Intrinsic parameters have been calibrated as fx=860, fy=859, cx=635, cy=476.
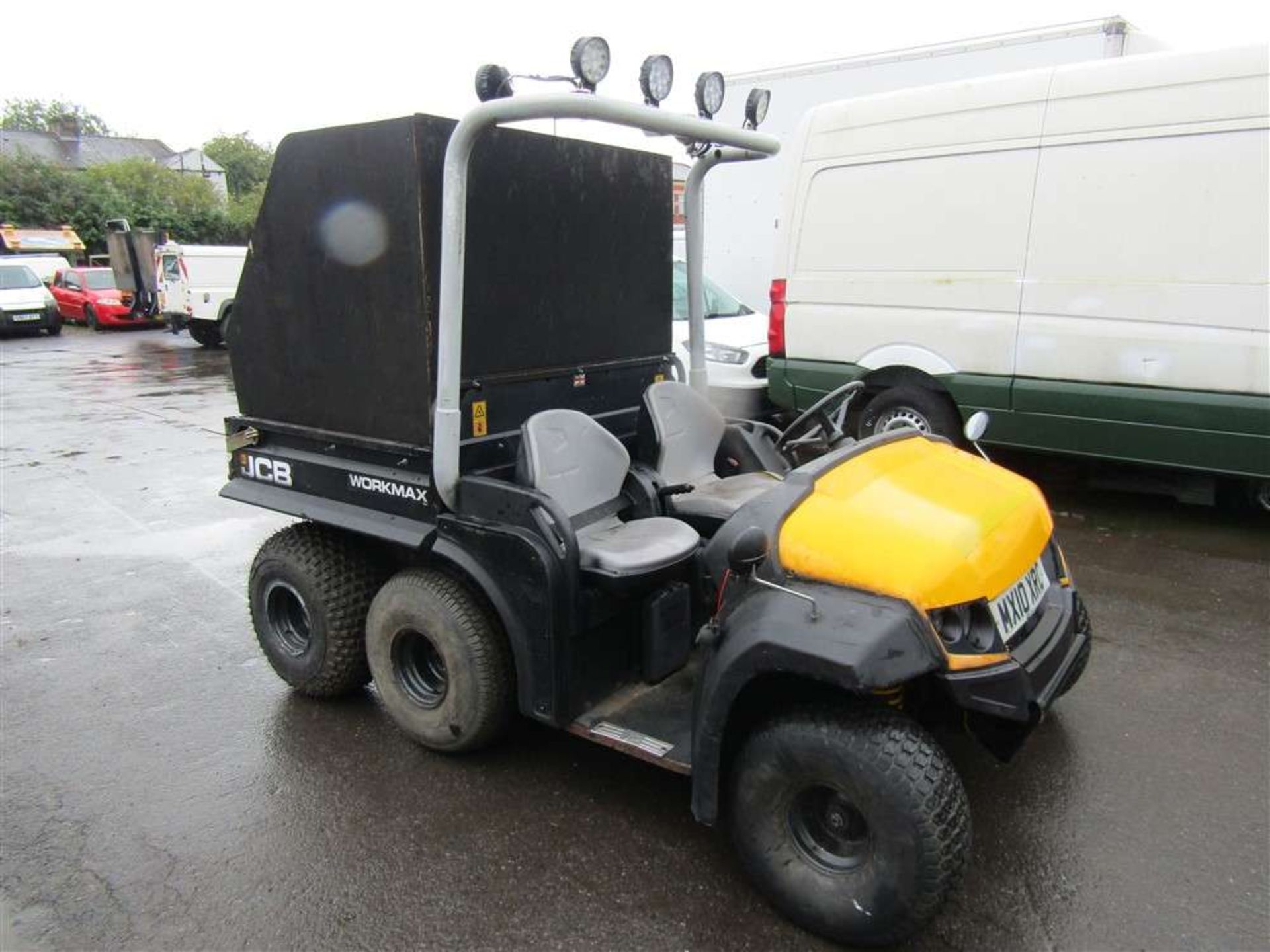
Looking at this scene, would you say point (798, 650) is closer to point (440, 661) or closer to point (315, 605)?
point (440, 661)

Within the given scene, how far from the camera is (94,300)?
2259 cm

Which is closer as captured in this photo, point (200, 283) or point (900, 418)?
point (900, 418)

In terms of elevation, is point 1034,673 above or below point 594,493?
below

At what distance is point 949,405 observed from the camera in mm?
6277

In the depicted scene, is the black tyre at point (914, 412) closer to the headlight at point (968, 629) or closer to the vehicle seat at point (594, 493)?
the vehicle seat at point (594, 493)

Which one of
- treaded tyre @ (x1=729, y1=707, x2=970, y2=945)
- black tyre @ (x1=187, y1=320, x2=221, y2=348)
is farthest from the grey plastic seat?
black tyre @ (x1=187, y1=320, x2=221, y2=348)

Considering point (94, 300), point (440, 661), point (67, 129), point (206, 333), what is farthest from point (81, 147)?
point (440, 661)

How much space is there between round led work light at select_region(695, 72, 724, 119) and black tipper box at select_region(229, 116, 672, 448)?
0.60 metres

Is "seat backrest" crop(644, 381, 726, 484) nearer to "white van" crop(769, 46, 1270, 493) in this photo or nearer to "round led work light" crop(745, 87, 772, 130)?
"round led work light" crop(745, 87, 772, 130)

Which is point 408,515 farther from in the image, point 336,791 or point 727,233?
point 727,233

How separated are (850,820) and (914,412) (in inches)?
178

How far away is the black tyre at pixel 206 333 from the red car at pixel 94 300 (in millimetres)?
4723

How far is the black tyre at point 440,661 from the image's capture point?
3049 mm

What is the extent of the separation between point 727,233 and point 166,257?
587 inches
